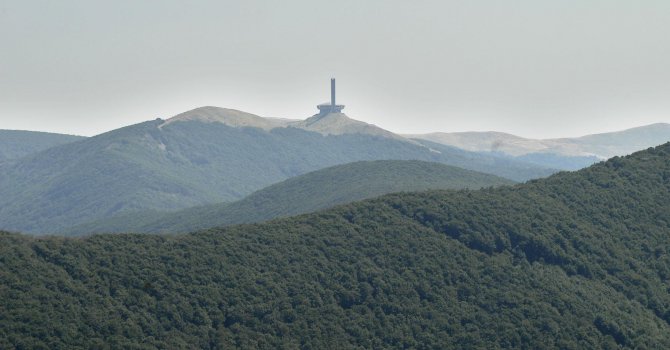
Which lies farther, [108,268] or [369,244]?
[369,244]

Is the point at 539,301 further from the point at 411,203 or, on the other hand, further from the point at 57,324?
the point at 57,324

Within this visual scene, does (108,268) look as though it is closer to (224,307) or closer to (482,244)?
(224,307)

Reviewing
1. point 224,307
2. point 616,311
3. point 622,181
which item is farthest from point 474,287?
point 622,181

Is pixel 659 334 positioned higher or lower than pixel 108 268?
lower

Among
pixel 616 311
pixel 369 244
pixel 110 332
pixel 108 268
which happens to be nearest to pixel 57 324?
pixel 110 332

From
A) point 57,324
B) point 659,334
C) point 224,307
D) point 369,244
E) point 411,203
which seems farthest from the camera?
point 411,203

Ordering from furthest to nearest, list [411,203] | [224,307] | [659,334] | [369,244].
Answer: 1. [411,203]
2. [369,244]
3. [659,334]
4. [224,307]
